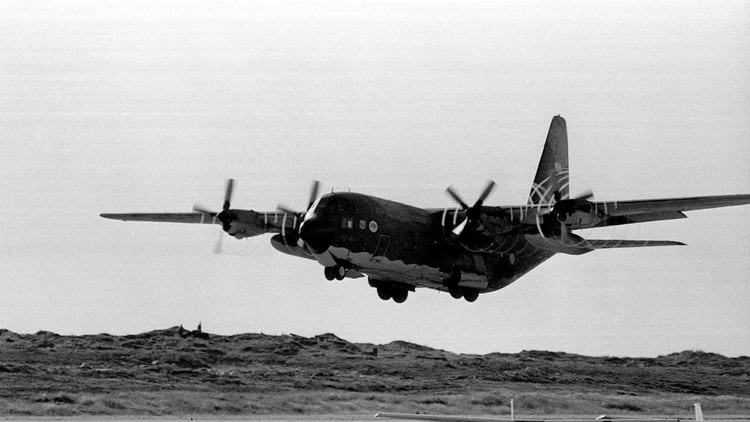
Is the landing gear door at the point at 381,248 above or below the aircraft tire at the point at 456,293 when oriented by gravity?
above

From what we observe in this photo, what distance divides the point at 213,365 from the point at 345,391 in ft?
32.3

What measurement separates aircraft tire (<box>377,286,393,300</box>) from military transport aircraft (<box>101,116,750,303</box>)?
0.21 ft

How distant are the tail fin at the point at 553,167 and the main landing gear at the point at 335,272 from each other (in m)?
15.0

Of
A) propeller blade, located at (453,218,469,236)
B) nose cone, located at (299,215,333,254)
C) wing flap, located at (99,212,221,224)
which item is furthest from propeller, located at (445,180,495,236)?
wing flap, located at (99,212,221,224)

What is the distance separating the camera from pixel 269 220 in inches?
1945

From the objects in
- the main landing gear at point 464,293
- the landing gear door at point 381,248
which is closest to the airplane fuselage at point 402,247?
the landing gear door at point 381,248

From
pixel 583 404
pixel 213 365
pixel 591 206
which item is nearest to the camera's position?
pixel 591 206

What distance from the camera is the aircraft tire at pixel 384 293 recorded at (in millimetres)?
49719

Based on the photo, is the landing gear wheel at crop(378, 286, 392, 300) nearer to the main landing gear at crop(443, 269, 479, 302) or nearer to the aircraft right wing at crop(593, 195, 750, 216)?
the main landing gear at crop(443, 269, 479, 302)

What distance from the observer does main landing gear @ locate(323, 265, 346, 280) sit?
1771 inches

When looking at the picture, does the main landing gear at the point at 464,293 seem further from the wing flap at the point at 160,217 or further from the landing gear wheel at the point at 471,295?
the wing flap at the point at 160,217

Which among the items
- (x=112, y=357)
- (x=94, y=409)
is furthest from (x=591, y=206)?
(x=112, y=357)

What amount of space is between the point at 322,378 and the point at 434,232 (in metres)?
12.2

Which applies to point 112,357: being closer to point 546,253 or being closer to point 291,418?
point 291,418
